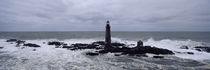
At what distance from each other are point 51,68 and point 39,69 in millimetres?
746

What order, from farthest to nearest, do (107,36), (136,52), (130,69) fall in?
1. (107,36)
2. (136,52)
3. (130,69)

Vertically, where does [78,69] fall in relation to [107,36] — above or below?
below

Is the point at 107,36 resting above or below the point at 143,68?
above

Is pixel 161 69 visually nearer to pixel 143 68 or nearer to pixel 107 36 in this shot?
pixel 143 68

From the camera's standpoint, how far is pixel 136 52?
13.4 m

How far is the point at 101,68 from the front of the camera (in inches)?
320

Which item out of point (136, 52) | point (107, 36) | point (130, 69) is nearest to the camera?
point (130, 69)

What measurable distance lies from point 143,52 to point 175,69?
569cm

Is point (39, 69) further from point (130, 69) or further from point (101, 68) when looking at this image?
point (130, 69)

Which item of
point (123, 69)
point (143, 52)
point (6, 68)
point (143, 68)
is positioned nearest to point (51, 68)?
point (6, 68)

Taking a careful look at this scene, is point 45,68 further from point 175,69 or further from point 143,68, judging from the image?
point 175,69

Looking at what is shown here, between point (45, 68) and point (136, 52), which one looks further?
point (136, 52)

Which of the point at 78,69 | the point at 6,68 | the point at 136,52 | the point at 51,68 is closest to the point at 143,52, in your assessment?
the point at 136,52

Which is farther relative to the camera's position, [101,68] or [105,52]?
[105,52]
